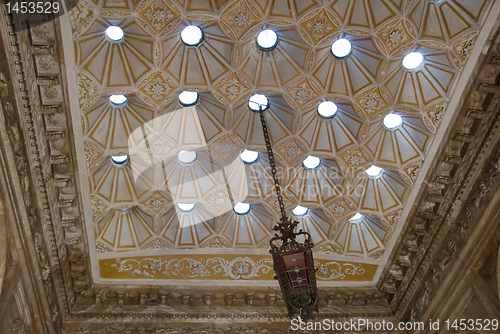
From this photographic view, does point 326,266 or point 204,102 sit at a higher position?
point 204,102

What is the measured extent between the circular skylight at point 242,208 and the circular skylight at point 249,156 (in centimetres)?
97

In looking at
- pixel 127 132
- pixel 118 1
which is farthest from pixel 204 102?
pixel 118 1

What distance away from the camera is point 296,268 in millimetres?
5414

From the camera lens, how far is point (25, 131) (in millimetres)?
6617

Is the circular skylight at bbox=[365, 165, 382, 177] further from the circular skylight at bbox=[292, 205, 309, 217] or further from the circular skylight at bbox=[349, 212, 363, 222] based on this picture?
the circular skylight at bbox=[292, 205, 309, 217]

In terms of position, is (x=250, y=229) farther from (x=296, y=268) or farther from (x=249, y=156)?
(x=296, y=268)

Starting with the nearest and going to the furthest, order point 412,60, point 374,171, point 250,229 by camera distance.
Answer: point 412,60 < point 374,171 < point 250,229

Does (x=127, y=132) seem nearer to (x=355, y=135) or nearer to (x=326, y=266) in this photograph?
(x=355, y=135)

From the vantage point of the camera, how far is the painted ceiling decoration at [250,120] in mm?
7297

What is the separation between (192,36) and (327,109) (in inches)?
115

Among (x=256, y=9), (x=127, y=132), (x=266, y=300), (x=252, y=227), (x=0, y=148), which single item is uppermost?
(x=256, y=9)

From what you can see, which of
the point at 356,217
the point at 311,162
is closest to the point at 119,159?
the point at 311,162

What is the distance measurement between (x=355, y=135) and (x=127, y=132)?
4.32 meters

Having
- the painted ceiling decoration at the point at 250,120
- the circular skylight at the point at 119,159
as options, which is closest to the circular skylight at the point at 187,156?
the painted ceiling decoration at the point at 250,120
